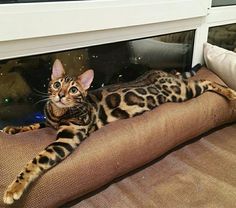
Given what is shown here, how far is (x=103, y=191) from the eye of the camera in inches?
41.4

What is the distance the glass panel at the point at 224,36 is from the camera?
1804 millimetres

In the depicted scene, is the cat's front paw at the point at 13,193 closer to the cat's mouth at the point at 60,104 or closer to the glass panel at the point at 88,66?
the cat's mouth at the point at 60,104

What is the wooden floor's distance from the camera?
100 cm

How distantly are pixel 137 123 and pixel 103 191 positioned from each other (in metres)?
0.28

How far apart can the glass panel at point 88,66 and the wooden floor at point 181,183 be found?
0.44 m

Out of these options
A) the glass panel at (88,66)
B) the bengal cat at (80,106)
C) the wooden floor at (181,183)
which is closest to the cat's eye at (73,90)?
the bengal cat at (80,106)

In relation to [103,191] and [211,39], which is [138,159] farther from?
[211,39]

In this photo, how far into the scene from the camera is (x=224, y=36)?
6.23 feet

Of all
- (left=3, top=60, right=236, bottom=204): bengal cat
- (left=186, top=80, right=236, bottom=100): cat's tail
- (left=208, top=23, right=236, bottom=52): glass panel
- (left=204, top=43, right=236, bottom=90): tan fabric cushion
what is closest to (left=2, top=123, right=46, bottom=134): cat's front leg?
(left=3, top=60, right=236, bottom=204): bengal cat

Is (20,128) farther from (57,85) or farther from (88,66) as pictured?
(88,66)

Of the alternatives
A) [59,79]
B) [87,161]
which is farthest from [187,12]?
[87,161]

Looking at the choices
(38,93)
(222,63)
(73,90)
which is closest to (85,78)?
(73,90)

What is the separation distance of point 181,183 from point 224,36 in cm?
118

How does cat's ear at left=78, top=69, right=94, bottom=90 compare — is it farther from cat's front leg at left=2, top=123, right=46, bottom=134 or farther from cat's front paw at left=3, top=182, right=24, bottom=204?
cat's front paw at left=3, top=182, right=24, bottom=204
